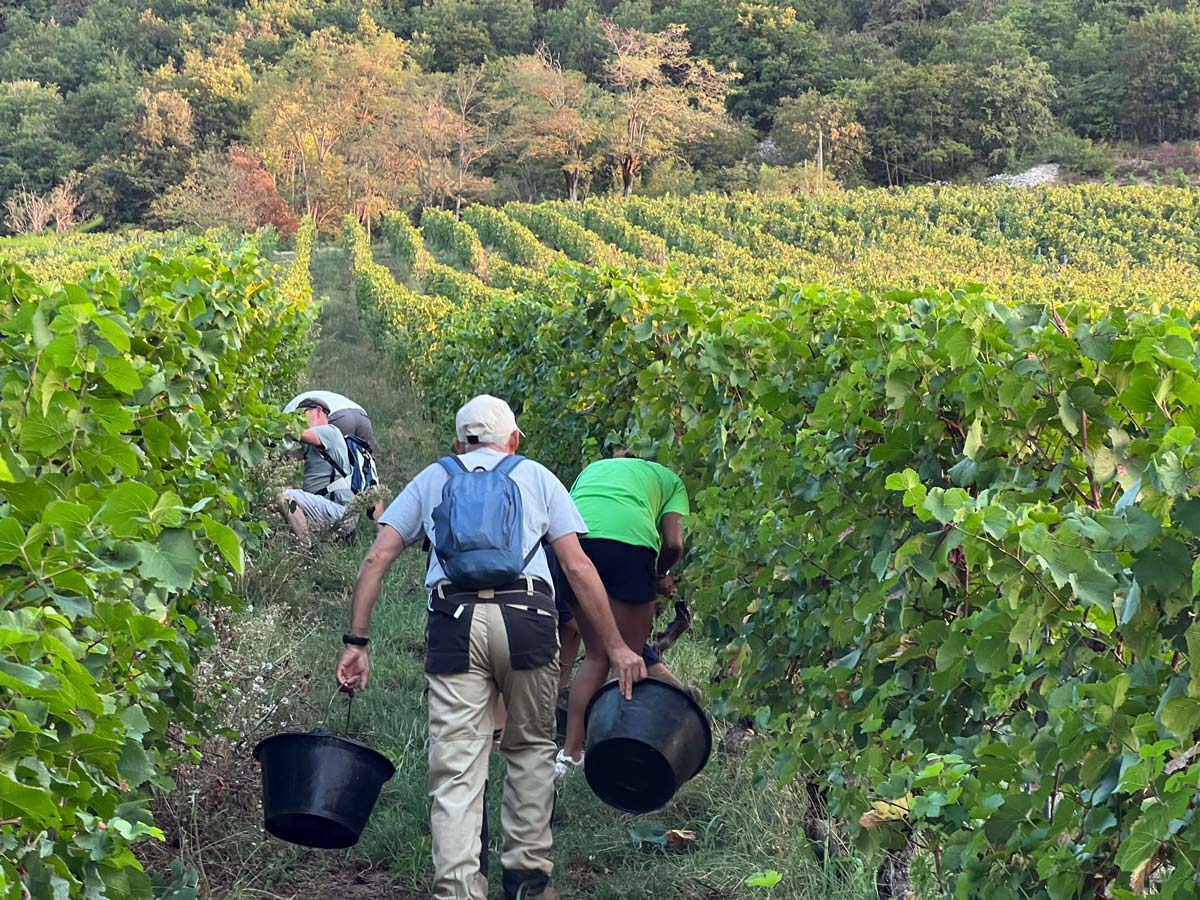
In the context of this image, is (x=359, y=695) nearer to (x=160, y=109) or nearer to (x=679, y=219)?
(x=679, y=219)

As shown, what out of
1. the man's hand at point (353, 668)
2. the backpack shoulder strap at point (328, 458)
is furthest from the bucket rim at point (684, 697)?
the backpack shoulder strap at point (328, 458)

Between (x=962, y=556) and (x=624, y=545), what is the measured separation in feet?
6.73

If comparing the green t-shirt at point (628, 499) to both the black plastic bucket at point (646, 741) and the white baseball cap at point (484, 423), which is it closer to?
the white baseball cap at point (484, 423)

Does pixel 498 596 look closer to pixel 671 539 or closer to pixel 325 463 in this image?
pixel 671 539

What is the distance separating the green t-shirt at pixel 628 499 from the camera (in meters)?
5.12

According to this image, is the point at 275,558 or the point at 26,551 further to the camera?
the point at 275,558

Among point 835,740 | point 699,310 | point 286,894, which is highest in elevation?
point 699,310

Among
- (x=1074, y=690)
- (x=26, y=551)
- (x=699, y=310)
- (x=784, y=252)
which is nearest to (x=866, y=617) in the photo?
(x=1074, y=690)

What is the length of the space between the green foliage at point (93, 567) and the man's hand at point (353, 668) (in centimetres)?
51

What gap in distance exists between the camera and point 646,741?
414 cm

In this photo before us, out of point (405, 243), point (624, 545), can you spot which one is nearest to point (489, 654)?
point (624, 545)

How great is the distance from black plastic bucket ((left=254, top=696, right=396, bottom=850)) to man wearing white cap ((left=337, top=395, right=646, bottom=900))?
9.0 inches

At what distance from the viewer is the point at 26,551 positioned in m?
2.13

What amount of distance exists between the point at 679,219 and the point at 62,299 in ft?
154
